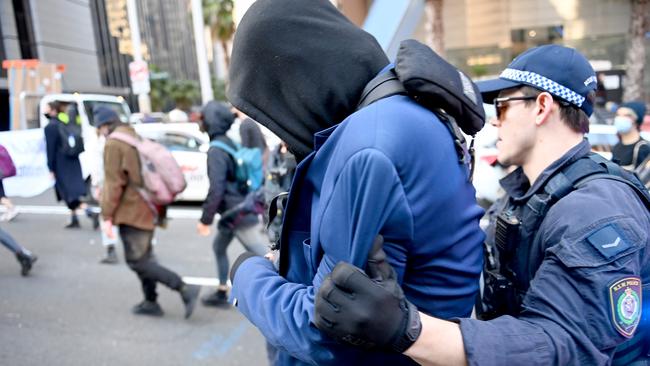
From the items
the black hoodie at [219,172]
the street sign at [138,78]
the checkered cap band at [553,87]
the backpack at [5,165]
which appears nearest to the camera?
the checkered cap band at [553,87]

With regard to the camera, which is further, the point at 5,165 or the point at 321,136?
the point at 5,165

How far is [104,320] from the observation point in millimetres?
4262

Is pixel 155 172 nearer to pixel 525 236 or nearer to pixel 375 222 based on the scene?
pixel 525 236

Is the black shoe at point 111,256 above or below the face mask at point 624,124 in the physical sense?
below

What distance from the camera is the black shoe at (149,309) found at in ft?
14.3

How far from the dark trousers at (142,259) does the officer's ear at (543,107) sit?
134 inches

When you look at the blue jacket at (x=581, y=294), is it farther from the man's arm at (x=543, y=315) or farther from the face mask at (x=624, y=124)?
the face mask at (x=624, y=124)

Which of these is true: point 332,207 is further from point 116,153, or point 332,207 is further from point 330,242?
point 116,153

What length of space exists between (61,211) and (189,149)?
2701 mm

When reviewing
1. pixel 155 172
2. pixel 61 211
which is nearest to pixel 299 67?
pixel 155 172

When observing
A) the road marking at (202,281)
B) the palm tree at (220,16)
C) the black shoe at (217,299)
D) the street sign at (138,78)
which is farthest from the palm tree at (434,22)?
the palm tree at (220,16)

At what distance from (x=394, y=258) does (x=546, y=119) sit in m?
0.89

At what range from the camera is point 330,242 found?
39.3 inches

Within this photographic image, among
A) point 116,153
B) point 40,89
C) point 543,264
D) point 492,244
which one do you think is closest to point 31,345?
point 116,153
